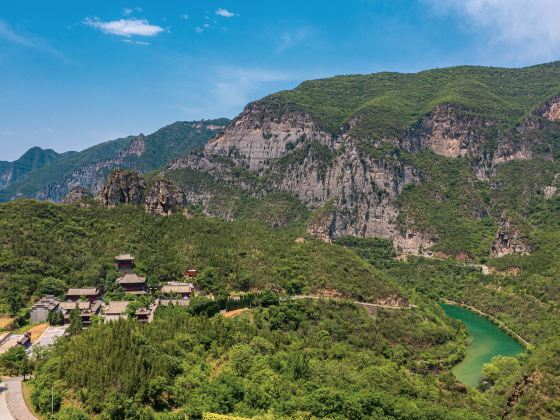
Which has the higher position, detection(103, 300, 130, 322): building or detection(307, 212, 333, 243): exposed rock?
detection(307, 212, 333, 243): exposed rock

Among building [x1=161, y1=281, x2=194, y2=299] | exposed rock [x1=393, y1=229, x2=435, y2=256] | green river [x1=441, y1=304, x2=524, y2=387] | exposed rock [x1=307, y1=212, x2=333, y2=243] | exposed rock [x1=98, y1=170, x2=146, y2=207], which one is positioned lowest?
green river [x1=441, y1=304, x2=524, y2=387]

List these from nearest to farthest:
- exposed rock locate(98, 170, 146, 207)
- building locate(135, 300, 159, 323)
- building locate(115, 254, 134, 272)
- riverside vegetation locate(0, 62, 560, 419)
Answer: riverside vegetation locate(0, 62, 560, 419), building locate(135, 300, 159, 323), building locate(115, 254, 134, 272), exposed rock locate(98, 170, 146, 207)

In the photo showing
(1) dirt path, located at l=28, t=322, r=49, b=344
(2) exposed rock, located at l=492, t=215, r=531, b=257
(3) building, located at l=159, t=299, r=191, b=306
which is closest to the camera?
(1) dirt path, located at l=28, t=322, r=49, b=344

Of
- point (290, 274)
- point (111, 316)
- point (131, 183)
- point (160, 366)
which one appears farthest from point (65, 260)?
point (160, 366)

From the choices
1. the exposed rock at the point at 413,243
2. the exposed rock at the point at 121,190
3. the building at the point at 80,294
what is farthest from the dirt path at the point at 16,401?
the exposed rock at the point at 413,243

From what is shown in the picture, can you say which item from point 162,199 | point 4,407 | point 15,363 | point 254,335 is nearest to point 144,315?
point 254,335

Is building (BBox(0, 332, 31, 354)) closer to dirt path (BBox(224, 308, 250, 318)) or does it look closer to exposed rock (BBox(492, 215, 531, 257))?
dirt path (BBox(224, 308, 250, 318))

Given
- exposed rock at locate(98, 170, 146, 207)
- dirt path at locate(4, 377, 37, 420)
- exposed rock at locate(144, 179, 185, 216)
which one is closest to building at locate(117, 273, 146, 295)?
exposed rock at locate(144, 179, 185, 216)
